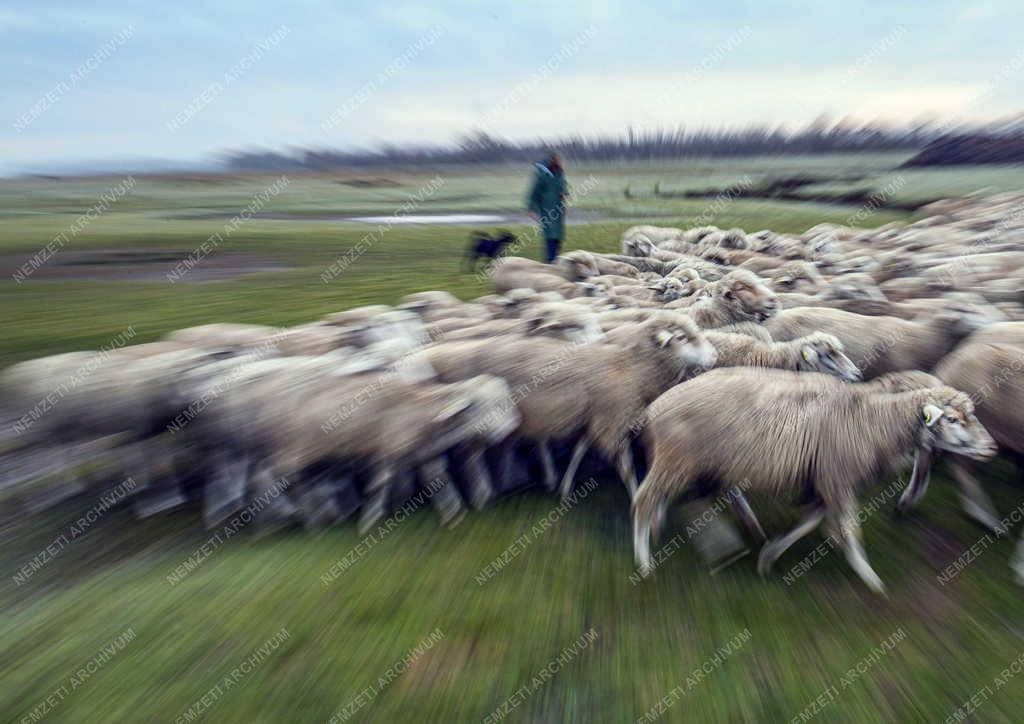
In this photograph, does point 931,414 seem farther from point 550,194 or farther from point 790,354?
point 550,194

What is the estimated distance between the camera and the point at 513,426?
416 cm

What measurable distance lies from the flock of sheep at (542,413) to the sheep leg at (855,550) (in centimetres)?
2

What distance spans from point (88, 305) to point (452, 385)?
391 inches

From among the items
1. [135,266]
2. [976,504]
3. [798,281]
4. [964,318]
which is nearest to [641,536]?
[976,504]

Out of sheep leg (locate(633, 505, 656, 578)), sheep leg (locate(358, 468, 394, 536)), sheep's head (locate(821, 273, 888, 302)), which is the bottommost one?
sheep's head (locate(821, 273, 888, 302))

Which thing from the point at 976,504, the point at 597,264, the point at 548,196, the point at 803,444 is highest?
the point at 803,444

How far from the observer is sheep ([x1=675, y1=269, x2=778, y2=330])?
19.3 ft

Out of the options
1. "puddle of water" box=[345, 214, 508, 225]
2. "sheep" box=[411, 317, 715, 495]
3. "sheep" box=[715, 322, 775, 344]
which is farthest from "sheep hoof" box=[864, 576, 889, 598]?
"puddle of water" box=[345, 214, 508, 225]

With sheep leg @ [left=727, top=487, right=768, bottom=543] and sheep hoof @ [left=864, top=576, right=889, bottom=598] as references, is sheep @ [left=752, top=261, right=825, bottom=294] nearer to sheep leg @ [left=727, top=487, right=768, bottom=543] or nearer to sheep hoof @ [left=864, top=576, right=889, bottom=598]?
sheep leg @ [left=727, top=487, right=768, bottom=543]

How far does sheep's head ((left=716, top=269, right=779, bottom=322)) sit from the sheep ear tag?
267 cm

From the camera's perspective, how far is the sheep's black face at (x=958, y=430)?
127 inches

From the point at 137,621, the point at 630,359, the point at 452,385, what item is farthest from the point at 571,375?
the point at 137,621

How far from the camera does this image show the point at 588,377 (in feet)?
14.6

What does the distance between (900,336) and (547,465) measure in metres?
3.23
